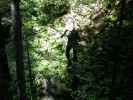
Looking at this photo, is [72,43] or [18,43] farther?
[72,43]

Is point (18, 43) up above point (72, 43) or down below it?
above

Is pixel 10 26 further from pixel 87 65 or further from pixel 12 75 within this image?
pixel 87 65

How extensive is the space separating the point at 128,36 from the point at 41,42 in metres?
3.90

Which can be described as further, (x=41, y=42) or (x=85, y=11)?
(x=85, y=11)

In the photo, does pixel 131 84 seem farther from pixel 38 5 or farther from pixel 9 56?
pixel 38 5

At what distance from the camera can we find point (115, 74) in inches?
421

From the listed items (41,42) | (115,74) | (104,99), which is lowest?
(104,99)

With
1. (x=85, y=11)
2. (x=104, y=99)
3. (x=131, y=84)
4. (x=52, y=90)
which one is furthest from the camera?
(x=85, y=11)

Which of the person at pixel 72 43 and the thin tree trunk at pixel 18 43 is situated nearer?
the thin tree trunk at pixel 18 43

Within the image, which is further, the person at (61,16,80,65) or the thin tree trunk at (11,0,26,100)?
the person at (61,16,80,65)

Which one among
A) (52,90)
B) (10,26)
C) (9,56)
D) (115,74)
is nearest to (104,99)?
(115,74)

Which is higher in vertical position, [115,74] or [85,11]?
[85,11]

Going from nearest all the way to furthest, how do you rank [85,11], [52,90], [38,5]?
[52,90], [85,11], [38,5]

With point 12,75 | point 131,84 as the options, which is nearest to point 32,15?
point 12,75
